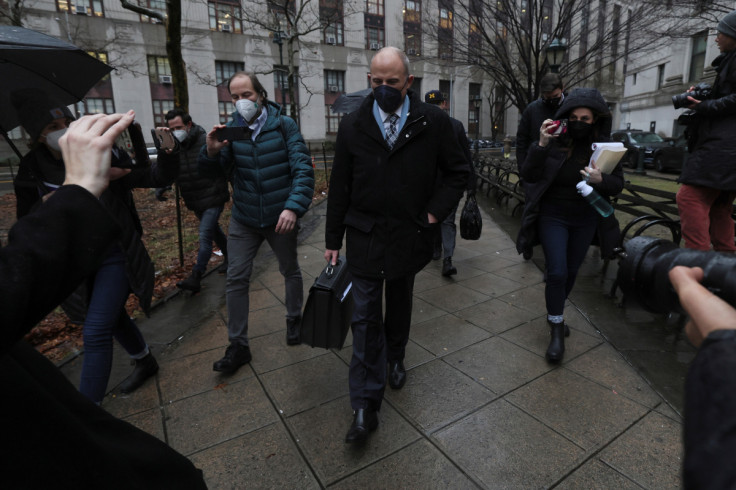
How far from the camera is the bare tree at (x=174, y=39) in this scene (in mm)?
8445

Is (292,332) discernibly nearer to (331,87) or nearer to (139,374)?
(139,374)

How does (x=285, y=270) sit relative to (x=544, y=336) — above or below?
above

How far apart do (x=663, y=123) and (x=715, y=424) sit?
4106 cm

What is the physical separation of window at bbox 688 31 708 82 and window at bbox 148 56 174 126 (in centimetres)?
3826

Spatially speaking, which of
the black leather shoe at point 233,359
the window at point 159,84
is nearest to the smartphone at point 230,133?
the black leather shoe at point 233,359

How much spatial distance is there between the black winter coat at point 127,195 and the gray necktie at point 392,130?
1257 mm

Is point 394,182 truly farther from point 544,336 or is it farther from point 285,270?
point 544,336

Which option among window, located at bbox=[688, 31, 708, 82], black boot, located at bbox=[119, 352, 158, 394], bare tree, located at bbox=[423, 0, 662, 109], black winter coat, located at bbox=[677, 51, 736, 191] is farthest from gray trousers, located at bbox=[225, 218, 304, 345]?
window, located at bbox=[688, 31, 708, 82]

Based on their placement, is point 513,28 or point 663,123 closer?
point 513,28

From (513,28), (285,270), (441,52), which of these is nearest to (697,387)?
(285,270)

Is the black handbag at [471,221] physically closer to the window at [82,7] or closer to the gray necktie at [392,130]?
the gray necktie at [392,130]

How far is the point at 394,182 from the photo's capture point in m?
2.51

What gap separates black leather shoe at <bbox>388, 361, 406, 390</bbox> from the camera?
3055mm

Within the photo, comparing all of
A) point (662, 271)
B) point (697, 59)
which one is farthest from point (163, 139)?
point (697, 59)
